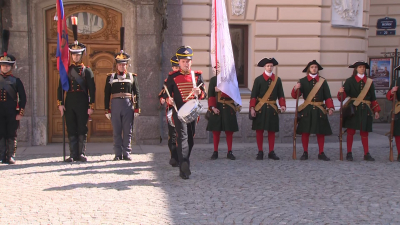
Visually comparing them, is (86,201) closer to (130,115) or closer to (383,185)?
(130,115)

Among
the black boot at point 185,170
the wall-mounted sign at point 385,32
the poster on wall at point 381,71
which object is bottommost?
the black boot at point 185,170

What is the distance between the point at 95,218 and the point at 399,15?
14.4 m

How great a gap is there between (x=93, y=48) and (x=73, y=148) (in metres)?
3.13

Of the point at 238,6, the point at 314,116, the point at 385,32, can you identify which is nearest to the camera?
the point at 314,116

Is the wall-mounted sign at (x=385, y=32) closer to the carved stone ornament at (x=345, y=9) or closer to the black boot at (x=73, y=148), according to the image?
the carved stone ornament at (x=345, y=9)

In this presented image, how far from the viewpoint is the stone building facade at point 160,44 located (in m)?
10.5

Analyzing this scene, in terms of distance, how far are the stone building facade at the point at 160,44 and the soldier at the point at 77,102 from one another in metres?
2.14

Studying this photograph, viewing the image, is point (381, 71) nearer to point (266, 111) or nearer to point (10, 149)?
point (266, 111)

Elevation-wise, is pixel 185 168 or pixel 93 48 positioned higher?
pixel 93 48

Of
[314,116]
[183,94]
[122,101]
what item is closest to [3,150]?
[122,101]

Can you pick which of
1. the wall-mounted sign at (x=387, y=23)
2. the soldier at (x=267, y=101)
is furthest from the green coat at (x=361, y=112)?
the wall-mounted sign at (x=387, y=23)

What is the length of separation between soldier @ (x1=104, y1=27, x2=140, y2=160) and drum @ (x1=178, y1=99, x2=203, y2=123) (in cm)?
187

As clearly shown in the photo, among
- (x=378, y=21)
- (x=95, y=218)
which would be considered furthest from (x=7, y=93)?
(x=378, y=21)

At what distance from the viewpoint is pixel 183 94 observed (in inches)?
291
